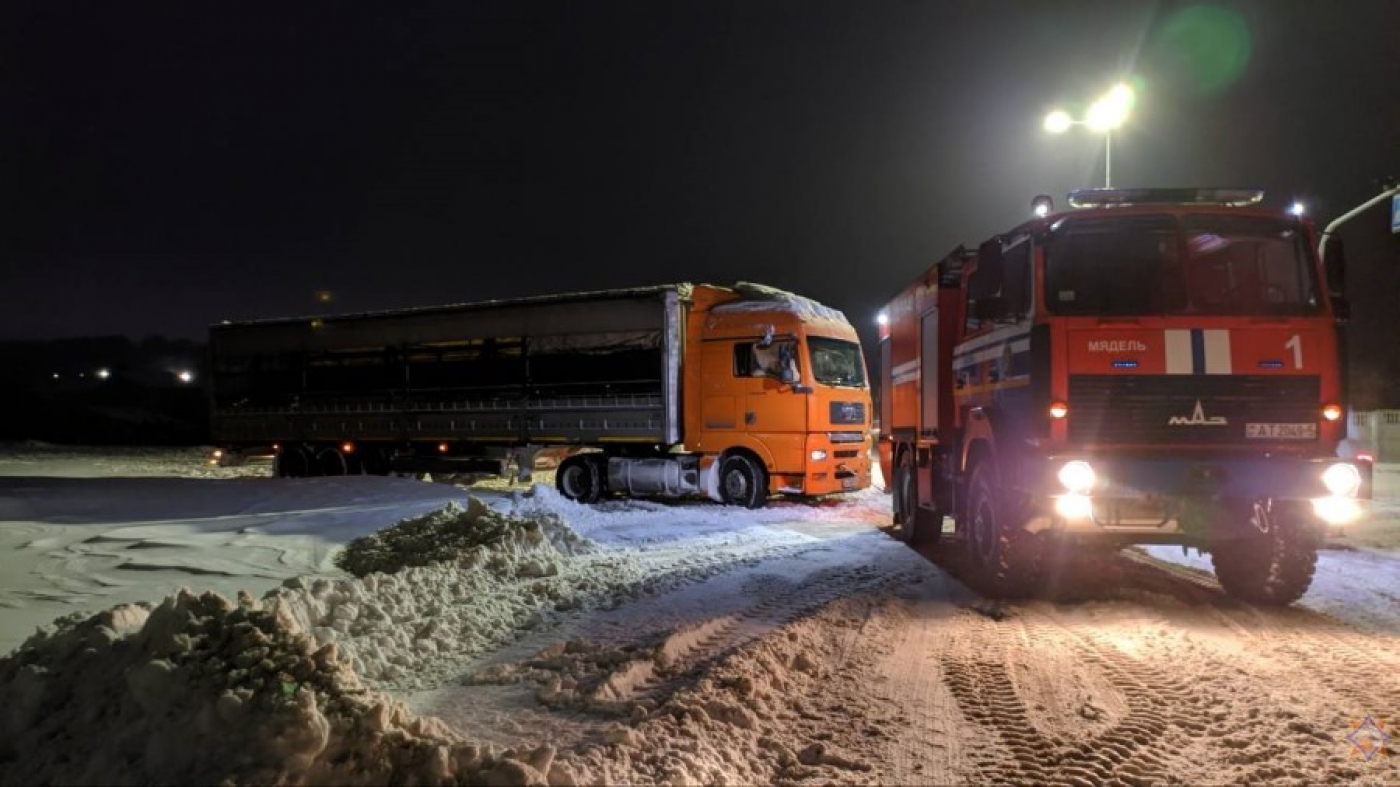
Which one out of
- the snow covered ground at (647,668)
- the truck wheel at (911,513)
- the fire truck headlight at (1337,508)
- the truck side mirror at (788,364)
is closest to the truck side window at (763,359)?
the truck side mirror at (788,364)

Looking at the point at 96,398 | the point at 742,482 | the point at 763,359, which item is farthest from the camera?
the point at 96,398

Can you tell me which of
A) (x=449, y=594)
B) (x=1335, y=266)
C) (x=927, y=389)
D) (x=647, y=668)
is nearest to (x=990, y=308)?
(x=927, y=389)

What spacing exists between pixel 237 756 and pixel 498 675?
209cm

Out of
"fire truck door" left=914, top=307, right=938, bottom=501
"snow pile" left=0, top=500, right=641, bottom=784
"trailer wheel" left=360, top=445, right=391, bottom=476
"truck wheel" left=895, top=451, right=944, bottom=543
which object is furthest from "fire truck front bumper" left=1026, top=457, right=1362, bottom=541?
"trailer wheel" left=360, top=445, right=391, bottom=476

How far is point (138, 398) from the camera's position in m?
69.3

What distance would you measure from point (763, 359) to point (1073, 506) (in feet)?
28.1

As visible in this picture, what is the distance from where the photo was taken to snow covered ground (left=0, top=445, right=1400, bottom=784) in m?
3.42

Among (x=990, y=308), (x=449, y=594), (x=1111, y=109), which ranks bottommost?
(x=449, y=594)

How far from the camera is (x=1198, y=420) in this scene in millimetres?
6656

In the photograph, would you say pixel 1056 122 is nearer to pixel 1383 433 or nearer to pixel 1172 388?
pixel 1172 388

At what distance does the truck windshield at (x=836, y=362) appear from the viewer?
14898 millimetres

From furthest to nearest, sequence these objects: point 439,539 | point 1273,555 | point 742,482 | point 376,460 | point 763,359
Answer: point 376,460
point 742,482
point 763,359
point 439,539
point 1273,555

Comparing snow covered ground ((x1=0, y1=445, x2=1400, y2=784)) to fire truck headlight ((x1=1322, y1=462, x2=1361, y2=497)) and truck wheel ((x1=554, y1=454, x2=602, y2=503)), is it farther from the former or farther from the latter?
truck wheel ((x1=554, y1=454, x2=602, y2=503))

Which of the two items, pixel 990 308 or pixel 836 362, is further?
pixel 836 362
